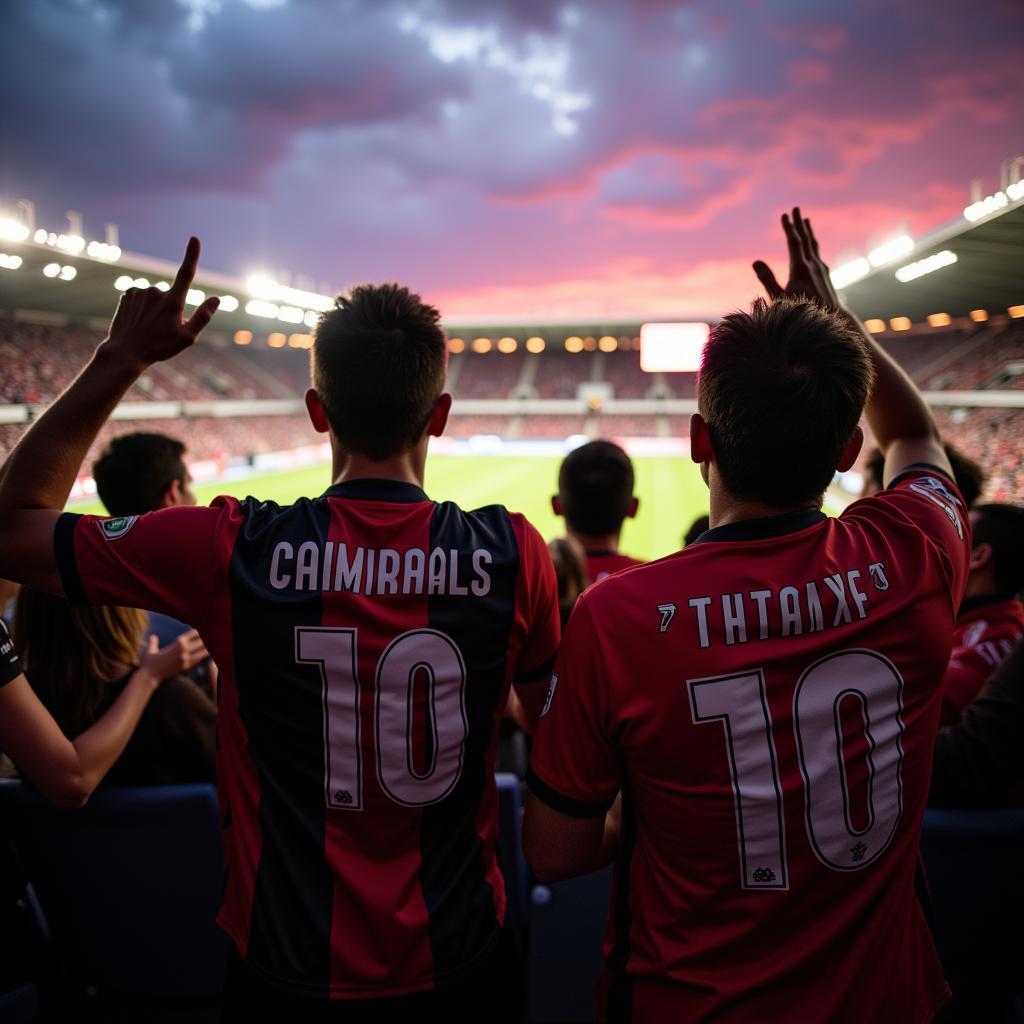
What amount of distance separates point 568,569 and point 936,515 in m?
1.86

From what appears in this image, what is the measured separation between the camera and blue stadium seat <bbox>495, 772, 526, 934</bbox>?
1.97 m

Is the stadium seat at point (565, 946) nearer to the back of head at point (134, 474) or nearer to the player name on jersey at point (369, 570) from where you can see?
the player name on jersey at point (369, 570)

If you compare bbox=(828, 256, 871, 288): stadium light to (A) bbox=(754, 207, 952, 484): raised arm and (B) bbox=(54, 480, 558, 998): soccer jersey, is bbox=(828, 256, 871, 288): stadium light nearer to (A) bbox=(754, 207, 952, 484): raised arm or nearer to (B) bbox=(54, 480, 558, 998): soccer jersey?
(A) bbox=(754, 207, 952, 484): raised arm

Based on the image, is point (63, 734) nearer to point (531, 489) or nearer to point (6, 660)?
point (6, 660)

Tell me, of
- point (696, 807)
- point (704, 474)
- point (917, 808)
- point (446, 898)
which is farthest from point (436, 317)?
point (917, 808)

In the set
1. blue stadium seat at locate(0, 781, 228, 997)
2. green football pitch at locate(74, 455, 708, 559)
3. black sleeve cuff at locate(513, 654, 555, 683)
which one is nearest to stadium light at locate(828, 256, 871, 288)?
black sleeve cuff at locate(513, 654, 555, 683)

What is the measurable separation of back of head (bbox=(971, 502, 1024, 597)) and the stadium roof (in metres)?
1.32

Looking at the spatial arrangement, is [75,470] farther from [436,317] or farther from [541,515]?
[541,515]

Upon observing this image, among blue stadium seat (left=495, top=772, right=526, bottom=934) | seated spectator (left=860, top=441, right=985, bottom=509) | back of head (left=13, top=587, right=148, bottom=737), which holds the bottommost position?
blue stadium seat (left=495, top=772, right=526, bottom=934)

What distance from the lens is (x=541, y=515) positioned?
17.0 metres

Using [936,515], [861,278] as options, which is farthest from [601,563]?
[861,278]

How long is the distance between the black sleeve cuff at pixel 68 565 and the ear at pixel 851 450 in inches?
61.3

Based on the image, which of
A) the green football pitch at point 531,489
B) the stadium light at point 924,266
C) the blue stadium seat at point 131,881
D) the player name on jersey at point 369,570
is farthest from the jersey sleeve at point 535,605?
the green football pitch at point 531,489

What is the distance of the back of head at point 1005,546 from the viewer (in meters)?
2.52
